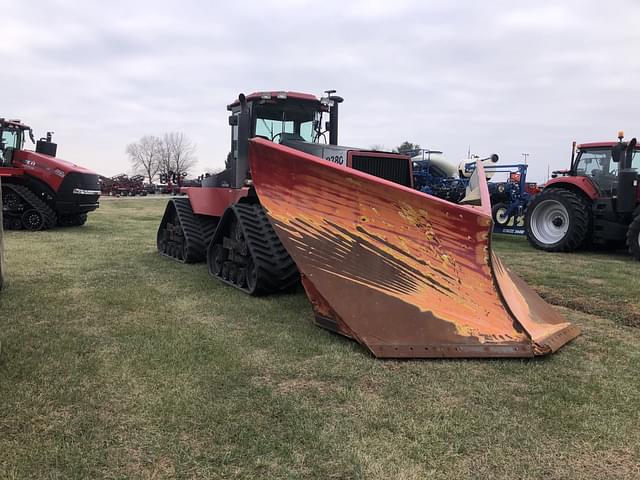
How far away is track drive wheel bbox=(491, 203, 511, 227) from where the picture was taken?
12.9m

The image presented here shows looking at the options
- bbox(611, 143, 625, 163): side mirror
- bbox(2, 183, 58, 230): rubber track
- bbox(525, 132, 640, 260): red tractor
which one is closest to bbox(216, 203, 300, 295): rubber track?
bbox(525, 132, 640, 260): red tractor

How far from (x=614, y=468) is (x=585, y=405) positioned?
1.99 feet

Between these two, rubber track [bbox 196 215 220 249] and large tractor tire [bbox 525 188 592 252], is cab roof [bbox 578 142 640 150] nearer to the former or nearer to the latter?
large tractor tire [bbox 525 188 592 252]

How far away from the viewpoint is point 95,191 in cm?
1316

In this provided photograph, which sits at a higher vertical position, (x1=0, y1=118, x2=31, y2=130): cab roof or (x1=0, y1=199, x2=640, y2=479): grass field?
(x1=0, y1=118, x2=31, y2=130): cab roof

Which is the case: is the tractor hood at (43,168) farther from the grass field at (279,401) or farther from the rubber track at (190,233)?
the grass field at (279,401)

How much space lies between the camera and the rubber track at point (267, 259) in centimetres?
508

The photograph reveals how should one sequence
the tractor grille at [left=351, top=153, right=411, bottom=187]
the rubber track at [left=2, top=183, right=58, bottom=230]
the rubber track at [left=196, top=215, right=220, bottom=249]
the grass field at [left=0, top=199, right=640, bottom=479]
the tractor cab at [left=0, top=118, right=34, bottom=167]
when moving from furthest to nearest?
1. the tractor cab at [left=0, top=118, right=34, bottom=167]
2. the rubber track at [left=2, top=183, right=58, bottom=230]
3. the rubber track at [left=196, top=215, right=220, bottom=249]
4. the tractor grille at [left=351, top=153, right=411, bottom=187]
5. the grass field at [left=0, top=199, right=640, bottom=479]

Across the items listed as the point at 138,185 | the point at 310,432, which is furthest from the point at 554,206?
the point at 138,185

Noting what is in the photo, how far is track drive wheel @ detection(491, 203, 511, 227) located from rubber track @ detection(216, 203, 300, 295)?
9156mm

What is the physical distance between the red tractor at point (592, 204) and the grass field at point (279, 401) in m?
4.87

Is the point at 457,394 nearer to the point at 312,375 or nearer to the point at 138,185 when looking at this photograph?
the point at 312,375

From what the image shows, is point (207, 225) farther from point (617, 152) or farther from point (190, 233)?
point (617, 152)

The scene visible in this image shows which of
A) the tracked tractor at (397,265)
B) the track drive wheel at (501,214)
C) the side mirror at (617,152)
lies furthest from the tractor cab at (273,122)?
the track drive wheel at (501,214)
